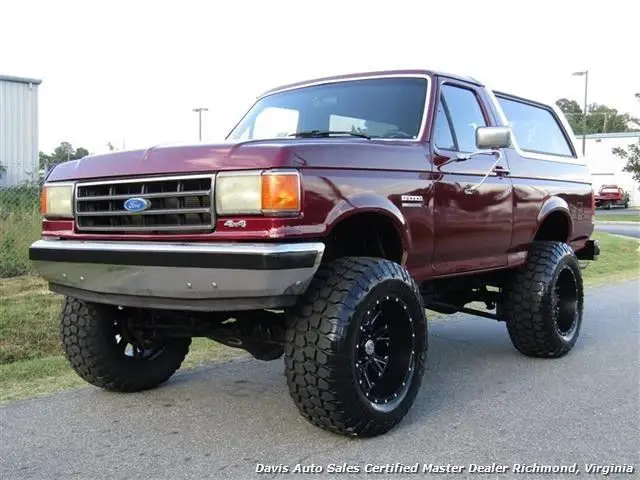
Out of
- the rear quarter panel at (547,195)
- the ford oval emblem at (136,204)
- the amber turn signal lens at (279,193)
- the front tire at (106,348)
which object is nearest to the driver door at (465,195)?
the rear quarter panel at (547,195)

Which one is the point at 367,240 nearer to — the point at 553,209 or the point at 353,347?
the point at 353,347

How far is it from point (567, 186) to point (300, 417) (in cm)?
347

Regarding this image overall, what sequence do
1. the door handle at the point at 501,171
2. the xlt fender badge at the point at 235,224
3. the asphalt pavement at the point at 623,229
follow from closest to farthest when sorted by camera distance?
1. the xlt fender badge at the point at 235,224
2. the door handle at the point at 501,171
3. the asphalt pavement at the point at 623,229

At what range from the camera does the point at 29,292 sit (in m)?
7.24

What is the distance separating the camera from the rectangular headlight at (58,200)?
4035mm

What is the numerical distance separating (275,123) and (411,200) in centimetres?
148

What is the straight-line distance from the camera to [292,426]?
12.7 feet

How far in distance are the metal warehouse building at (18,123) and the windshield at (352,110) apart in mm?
12809

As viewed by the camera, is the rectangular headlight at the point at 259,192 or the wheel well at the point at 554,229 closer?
the rectangular headlight at the point at 259,192

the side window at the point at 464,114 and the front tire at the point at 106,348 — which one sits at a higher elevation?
the side window at the point at 464,114

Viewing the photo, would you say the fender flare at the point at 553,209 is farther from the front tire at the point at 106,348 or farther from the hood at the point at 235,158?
the front tire at the point at 106,348

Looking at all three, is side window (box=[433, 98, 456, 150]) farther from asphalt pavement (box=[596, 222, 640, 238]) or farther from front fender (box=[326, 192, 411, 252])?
asphalt pavement (box=[596, 222, 640, 238])

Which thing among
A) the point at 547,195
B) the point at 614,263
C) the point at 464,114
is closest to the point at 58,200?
the point at 464,114

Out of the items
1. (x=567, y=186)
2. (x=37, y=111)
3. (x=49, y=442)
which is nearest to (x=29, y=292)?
(x=49, y=442)
